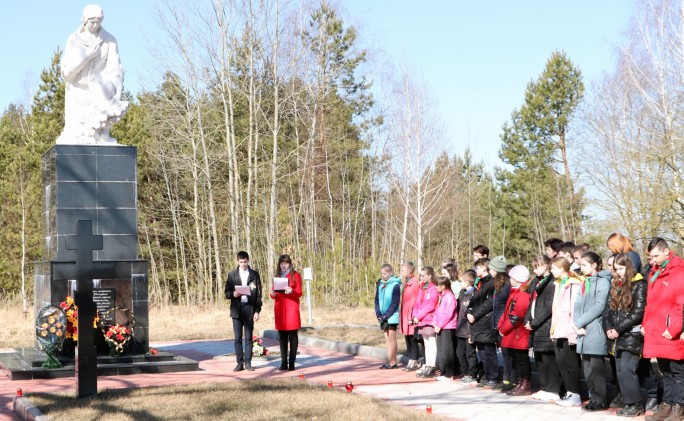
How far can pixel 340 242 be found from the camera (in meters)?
28.1

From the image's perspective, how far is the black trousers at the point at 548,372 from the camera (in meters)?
10.7

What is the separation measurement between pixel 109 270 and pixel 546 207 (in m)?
33.1

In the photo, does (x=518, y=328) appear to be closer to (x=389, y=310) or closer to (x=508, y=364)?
(x=508, y=364)

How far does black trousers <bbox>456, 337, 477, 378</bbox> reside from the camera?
12484 millimetres

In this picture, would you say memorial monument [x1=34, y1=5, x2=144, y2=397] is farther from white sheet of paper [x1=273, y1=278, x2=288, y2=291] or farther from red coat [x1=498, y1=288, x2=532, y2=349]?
red coat [x1=498, y1=288, x2=532, y2=349]

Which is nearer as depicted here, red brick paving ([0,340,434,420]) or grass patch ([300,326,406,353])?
red brick paving ([0,340,434,420])

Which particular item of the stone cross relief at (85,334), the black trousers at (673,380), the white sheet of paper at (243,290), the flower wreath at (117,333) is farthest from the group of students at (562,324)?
the stone cross relief at (85,334)

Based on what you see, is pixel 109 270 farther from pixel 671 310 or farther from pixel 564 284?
pixel 671 310

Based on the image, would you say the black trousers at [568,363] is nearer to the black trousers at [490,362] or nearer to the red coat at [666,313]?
the red coat at [666,313]

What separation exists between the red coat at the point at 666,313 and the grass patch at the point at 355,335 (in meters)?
7.16

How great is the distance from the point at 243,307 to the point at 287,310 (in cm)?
79

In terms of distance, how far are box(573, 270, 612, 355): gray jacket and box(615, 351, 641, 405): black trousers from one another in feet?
1.02

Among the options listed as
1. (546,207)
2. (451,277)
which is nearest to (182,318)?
(451,277)

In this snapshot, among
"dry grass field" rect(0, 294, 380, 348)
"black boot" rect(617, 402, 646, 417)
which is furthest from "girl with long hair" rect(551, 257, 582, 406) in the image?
"dry grass field" rect(0, 294, 380, 348)
